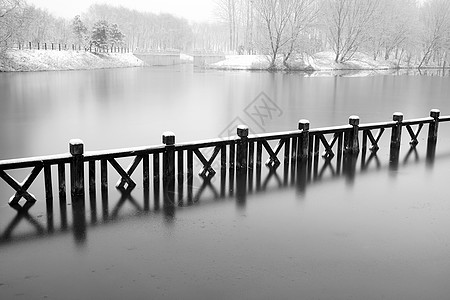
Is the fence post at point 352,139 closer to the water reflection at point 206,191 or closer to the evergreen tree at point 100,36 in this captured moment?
the water reflection at point 206,191

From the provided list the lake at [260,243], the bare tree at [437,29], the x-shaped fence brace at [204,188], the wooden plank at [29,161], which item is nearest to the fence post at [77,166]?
the wooden plank at [29,161]

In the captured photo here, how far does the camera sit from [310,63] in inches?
2709

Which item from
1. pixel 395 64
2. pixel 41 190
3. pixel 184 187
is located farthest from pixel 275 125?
pixel 395 64

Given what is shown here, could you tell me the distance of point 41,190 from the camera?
911 cm

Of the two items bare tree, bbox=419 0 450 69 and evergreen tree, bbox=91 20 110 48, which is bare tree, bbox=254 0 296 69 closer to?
evergreen tree, bbox=91 20 110 48

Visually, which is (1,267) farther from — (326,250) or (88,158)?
(326,250)

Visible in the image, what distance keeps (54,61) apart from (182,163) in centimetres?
5544

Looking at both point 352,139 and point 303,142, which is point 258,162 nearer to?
point 303,142

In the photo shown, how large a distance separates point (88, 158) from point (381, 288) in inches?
209

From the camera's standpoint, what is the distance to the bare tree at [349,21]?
70.4 m

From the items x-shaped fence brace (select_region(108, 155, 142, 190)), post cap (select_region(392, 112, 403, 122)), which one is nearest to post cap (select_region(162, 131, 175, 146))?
x-shaped fence brace (select_region(108, 155, 142, 190))

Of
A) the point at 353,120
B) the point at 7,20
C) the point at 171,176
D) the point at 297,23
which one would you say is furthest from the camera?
the point at 297,23

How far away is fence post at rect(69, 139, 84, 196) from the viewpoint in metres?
8.06

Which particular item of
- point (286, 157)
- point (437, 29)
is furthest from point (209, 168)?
point (437, 29)
